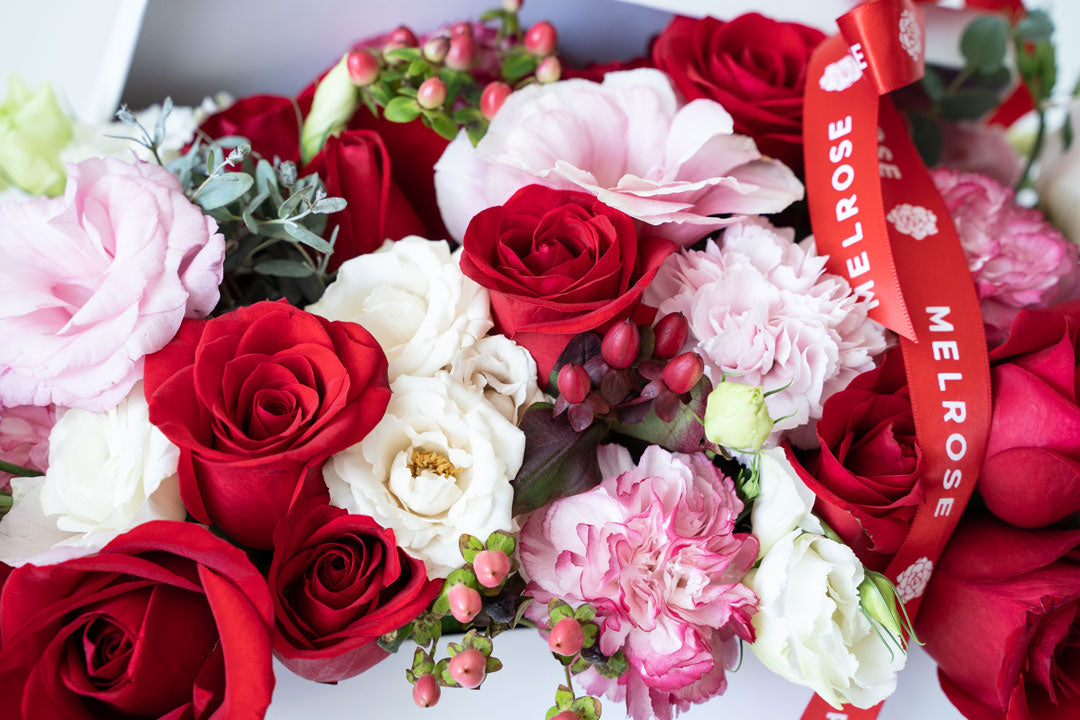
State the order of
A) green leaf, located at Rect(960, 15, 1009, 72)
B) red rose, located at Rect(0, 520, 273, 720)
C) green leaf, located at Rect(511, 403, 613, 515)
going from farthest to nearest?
green leaf, located at Rect(960, 15, 1009, 72) → green leaf, located at Rect(511, 403, 613, 515) → red rose, located at Rect(0, 520, 273, 720)

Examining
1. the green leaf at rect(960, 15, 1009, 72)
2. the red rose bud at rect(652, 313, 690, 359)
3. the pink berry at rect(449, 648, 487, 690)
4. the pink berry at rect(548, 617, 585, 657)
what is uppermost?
the green leaf at rect(960, 15, 1009, 72)

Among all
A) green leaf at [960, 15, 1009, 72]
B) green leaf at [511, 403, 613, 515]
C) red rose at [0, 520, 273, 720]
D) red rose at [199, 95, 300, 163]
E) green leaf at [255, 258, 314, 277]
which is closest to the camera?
red rose at [0, 520, 273, 720]

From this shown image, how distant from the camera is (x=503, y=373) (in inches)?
23.1

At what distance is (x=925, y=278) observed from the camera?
657 mm

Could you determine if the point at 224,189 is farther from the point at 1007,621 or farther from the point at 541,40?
→ the point at 1007,621

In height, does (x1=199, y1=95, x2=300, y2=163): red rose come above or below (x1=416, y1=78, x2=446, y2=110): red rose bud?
below

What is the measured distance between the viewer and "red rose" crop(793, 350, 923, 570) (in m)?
0.56

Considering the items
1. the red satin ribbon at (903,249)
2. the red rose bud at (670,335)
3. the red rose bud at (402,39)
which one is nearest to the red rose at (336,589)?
the red rose bud at (670,335)

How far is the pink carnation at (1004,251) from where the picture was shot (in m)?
0.73

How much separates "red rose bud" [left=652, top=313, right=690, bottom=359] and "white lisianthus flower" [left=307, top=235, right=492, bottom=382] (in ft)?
0.42

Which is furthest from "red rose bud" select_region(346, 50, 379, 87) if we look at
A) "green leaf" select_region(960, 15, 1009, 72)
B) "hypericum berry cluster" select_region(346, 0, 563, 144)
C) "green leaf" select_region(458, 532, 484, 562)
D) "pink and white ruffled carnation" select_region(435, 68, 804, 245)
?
"green leaf" select_region(960, 15, 1009, 72)

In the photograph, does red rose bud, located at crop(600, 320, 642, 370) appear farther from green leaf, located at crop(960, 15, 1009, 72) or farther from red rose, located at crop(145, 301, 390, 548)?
green leaf, located at crop(960, 15, 1009, 72)

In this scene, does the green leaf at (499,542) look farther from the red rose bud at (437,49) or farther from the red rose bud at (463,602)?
the red rose bud at (437,49)

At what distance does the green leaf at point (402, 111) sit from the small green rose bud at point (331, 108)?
0.19 feet
